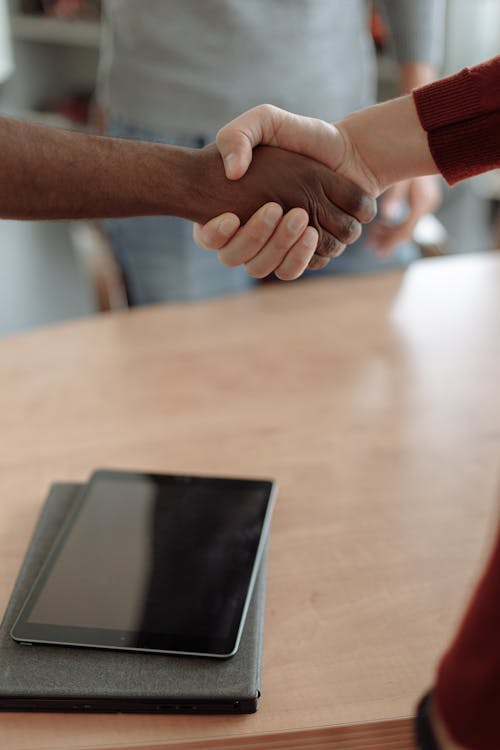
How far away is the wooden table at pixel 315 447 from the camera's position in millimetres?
704

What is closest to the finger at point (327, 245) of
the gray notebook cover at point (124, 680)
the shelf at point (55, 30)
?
the gray notebook cover at point (124, 680)

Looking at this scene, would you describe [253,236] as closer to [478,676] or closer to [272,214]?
[272,214]

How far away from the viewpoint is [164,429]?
43.0 inches

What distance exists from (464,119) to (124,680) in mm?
705

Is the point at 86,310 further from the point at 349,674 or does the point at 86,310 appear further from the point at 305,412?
the point at 349,674

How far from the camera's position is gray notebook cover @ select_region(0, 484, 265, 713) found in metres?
0.69

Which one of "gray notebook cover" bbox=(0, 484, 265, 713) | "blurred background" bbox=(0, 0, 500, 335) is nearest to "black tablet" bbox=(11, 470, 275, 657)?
"gray notebook cover" bbox=(0, 484, 265, 713)

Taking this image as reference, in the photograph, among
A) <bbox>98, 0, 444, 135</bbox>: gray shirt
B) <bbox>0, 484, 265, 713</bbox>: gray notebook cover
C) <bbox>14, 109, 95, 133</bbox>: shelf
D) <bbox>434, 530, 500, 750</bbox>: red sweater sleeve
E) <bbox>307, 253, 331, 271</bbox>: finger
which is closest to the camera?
<bbox>434, 530, 500, 750</bbox>: red sweater sleeve

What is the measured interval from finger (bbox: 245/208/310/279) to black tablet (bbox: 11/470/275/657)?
320 mm

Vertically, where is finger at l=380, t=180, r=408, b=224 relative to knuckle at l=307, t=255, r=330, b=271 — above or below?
above

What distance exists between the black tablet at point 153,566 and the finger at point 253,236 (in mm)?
324

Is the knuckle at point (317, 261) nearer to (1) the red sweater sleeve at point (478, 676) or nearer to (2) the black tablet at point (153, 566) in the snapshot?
(2) the black tablet at point (153, 566)

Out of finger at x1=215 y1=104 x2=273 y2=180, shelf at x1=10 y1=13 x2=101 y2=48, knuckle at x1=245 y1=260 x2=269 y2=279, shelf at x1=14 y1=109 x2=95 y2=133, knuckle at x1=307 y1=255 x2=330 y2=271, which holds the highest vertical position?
shelf at x1=10 y1=13 x2=101 y2=48

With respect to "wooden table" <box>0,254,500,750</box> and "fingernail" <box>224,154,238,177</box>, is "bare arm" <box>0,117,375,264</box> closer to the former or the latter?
"fingernail" <box>224,154,238,177</box>
